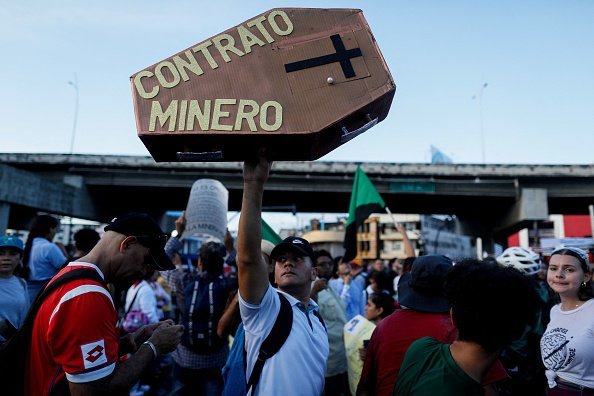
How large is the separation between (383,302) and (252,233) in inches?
121

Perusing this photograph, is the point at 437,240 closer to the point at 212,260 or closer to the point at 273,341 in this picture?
the point at 212,260

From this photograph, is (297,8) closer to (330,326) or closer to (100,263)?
(100,263)

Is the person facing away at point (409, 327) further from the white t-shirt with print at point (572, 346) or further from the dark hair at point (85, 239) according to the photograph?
the dark hair at point (85, 239)

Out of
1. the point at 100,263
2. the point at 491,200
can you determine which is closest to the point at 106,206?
the point at 491,200

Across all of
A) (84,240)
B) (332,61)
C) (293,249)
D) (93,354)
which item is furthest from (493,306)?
(84,240)

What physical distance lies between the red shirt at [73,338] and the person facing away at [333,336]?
2931 mm

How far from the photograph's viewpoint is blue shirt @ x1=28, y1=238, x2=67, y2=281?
5.26 m

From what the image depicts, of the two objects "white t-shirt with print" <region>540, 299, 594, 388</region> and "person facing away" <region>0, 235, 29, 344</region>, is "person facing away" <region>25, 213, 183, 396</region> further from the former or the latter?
"white t-shirt with print" <region>540, 299, 594, 388</region>

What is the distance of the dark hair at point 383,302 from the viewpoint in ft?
15.9

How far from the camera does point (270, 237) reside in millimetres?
6469

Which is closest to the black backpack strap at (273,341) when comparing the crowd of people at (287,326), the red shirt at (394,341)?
the crowd of people at (287,326)

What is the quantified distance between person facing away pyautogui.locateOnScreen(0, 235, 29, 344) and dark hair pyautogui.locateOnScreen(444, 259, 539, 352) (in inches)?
150

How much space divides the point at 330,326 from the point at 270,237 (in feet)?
5.50

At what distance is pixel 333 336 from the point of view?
17.4 ft
